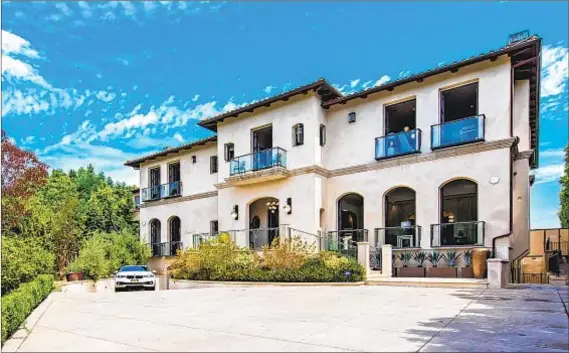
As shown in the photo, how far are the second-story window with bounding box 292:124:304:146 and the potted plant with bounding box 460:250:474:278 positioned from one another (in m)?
7.43

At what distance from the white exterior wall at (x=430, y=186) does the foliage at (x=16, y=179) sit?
1096 cm

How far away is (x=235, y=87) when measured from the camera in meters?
21.4

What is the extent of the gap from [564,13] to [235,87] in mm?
14322

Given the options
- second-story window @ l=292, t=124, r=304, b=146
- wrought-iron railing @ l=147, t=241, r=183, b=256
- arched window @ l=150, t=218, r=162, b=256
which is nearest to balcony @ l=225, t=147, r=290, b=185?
second-story window @ l=292, t=124, r=304, b=146

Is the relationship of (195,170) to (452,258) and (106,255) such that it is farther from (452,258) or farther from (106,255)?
(452,258)

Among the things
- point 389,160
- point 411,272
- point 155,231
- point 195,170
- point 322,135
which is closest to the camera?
point 411,272

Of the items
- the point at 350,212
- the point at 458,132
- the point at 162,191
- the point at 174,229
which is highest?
the point at 458,132

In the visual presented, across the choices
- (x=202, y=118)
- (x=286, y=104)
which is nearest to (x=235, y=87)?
(x=202, y=118)

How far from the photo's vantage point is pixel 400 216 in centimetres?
1847

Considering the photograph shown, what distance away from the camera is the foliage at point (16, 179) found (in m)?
13.5

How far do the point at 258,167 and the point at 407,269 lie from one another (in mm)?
7472

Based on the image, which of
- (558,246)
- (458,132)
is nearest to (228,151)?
(458,132)

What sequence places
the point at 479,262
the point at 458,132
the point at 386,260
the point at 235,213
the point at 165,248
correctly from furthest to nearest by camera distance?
the point at 165,248 → the point at 235,213 → the point at 458,132 → the point at 386,260 → the point at 479,262

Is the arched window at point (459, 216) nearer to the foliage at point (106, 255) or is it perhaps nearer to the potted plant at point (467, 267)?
the potted plant at point (467, 267)
